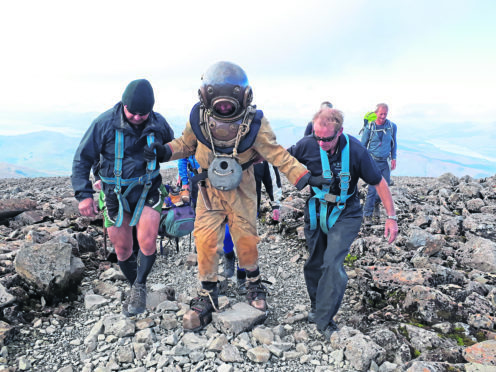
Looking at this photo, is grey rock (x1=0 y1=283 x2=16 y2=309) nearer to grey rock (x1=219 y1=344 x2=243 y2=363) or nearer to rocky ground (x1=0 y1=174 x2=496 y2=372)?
rocky ground (x1=0 y1=174 x2=496 y2=372)

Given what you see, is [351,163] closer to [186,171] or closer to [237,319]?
[237,319]

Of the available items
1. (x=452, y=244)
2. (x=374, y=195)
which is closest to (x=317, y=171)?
(x=452, y=244)

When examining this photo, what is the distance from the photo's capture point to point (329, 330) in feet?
13.4

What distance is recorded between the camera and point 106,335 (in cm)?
405

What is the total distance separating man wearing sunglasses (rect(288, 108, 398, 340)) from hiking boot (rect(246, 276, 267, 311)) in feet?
2.47

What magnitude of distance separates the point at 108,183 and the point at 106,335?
1.79 meters

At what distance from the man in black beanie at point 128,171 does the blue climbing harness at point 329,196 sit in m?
1.98

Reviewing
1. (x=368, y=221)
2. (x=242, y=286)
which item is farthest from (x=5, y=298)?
(x=368, y=221)

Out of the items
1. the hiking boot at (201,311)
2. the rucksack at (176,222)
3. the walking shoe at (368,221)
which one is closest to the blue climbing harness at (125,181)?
the rucksack at (176,222)

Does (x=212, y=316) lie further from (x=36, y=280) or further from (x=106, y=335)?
(x=36, y=280)

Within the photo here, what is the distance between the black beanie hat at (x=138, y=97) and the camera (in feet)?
13.1

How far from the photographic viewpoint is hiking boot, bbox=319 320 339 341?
4039 millimetres

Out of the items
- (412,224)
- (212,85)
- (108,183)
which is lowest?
(412,224)

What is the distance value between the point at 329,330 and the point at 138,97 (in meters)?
3.52
